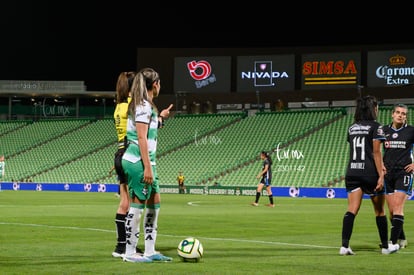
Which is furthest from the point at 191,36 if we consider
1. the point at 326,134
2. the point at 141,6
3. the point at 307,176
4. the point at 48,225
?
the point at 48,225

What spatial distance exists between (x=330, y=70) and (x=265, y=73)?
5.60 meters

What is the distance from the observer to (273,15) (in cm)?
7438

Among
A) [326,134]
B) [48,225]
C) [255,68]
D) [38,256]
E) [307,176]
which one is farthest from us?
[255,68]

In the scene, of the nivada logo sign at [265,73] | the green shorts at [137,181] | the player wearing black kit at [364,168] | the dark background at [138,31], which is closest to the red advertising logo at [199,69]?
the nivada logo sign at [265,73]

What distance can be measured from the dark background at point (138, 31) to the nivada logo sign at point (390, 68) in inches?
329

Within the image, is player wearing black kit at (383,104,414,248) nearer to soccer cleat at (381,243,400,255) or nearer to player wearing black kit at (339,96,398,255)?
soccer cleat at (381,243,400,255)

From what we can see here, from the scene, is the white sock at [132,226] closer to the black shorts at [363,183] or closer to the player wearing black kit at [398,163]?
the black shorts at [363,183]

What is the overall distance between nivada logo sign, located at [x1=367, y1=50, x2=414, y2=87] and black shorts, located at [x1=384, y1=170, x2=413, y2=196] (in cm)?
4982

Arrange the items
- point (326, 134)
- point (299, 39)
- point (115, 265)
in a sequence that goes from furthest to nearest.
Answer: point (299, 39), point (326, 134), point (115, 265)

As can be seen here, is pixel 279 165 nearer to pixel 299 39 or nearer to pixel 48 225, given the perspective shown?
pixel 299 39

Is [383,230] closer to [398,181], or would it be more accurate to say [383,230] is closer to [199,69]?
[398,181]

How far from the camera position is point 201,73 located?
228 ft

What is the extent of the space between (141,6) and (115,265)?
71289 millimetres

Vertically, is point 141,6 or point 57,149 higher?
point 141,6
